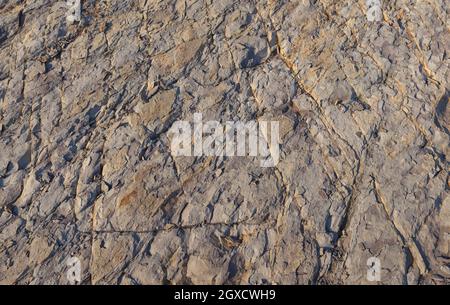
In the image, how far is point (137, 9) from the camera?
810cm

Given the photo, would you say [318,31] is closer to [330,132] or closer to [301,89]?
[301,89]

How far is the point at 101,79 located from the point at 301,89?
3.42m

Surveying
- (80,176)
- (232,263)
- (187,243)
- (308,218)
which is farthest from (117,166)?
(308,218)
